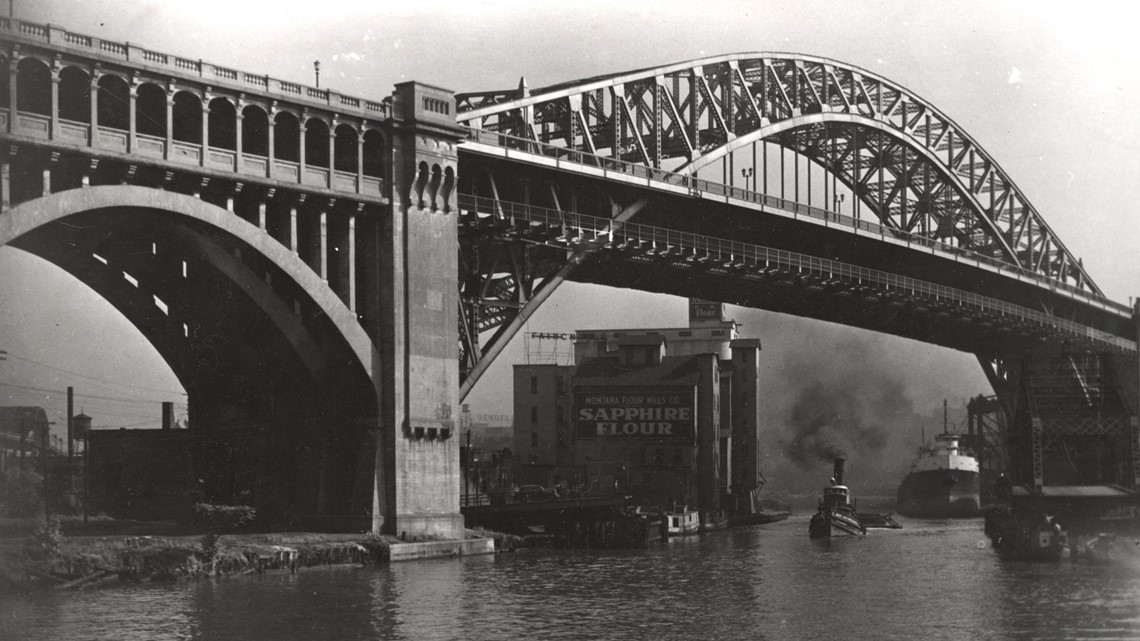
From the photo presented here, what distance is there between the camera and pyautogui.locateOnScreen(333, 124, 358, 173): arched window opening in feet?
199

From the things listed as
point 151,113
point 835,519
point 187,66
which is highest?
point 187,66

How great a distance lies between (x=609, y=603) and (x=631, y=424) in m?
55.0

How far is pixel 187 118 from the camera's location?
A: 55750 millimetres

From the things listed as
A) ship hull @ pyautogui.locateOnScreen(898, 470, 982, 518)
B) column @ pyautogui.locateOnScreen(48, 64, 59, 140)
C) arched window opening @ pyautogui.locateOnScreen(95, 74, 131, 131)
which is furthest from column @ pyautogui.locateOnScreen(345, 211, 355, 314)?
ship hull @ pyautogui.locateOnScreen(898, 470, 982, 518)

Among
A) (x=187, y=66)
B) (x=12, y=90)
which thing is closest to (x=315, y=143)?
(x=187, y=66)

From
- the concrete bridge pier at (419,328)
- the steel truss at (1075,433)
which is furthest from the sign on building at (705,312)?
the concrete bridge pier at (419,328)

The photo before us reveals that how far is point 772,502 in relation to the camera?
158 meters

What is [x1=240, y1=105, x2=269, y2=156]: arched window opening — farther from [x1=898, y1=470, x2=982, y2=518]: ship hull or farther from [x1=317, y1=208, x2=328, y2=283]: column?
[x1=898, y1=470, x2=982, y2=518]: ship hull

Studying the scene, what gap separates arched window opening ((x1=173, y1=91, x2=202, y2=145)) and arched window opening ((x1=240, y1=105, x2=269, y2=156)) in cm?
100

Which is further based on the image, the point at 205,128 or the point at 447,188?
the point at 447,188

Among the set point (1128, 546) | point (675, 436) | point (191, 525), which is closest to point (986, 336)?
point (675, 436)

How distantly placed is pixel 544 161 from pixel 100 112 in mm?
20915

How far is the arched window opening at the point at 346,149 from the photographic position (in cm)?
6078

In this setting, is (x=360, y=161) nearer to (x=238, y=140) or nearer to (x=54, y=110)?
(x=238, y=140)
